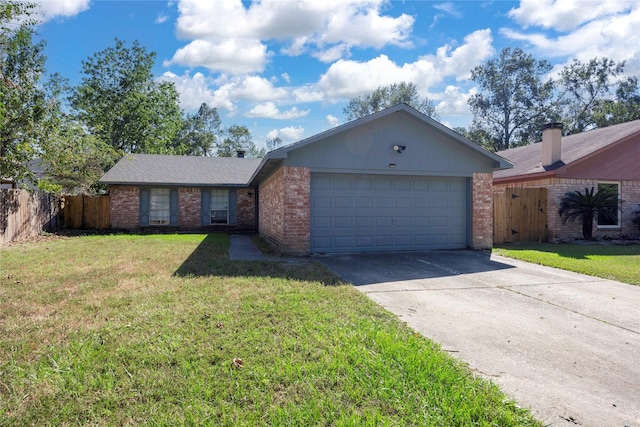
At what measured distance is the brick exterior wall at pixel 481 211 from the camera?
35.3 ft

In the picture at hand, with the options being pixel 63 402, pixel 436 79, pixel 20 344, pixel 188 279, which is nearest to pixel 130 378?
pixel 63 402

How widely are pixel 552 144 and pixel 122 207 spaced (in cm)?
1839

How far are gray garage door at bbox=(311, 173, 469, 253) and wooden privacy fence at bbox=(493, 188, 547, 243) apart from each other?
266 cm

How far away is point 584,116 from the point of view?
34.8 meters

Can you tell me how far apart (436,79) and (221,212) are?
1857cm

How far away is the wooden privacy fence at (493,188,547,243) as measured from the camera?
42.0 ft

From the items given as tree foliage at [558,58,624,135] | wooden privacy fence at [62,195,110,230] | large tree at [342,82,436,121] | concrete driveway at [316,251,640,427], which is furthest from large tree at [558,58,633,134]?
wooden privacy fence at [62,195,110,230]

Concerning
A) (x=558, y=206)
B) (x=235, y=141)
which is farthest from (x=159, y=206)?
(x=235, y=141)

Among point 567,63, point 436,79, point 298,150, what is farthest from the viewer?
point 567,63

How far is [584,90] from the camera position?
35125 millimetres

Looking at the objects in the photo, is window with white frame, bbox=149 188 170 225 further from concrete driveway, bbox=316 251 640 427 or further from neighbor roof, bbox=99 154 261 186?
concrete driveway, bbox=316 251 640 427

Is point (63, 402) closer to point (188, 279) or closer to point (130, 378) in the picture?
point (130, 378)

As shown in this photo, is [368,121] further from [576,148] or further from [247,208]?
[247,208]

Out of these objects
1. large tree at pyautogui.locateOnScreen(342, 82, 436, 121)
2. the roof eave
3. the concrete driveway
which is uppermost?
large tree at pyautogui.locateOnScreen(342, 82, 436, 121)
